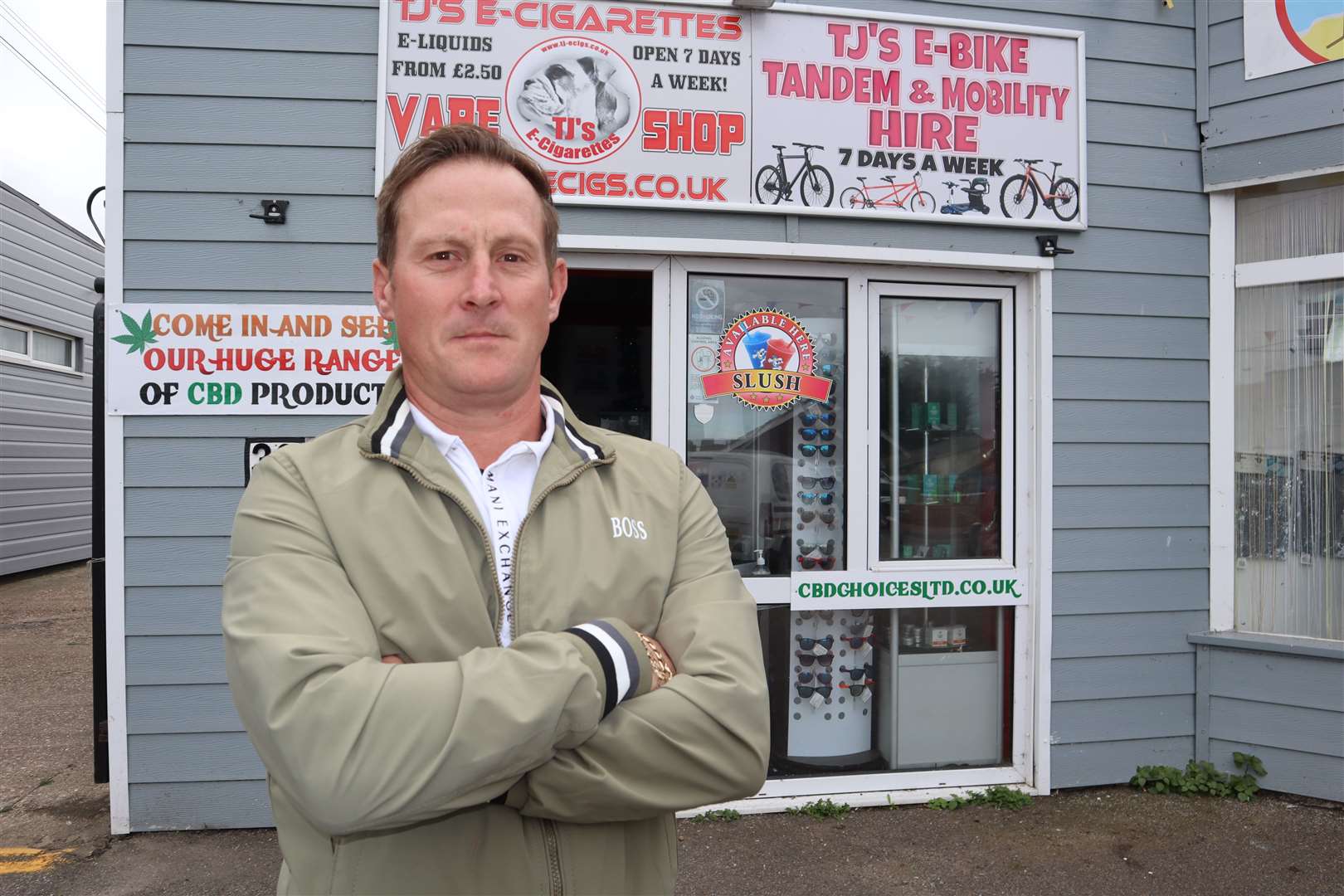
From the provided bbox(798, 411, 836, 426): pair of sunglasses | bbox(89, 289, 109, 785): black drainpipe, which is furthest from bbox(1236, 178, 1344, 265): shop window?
bbox(89, 289, 109, 785): black drainpipe

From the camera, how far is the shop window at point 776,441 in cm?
411

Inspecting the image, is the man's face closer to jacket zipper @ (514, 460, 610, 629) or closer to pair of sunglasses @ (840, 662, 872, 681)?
jacket zipper @ (514, 460, 610, 629)

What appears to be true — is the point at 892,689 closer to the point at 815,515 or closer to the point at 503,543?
the point at 815,515

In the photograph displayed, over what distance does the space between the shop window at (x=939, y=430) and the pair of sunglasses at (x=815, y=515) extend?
0.74 ft

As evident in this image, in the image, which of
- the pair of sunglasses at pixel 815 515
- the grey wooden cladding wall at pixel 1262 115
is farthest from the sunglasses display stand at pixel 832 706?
the grey wooden cladding wall at pixel 1262 115

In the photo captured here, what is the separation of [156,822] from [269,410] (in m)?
1.75

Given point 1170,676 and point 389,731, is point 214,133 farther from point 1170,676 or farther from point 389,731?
point 1170,676

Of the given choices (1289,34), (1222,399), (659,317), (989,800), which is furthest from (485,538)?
(1289,34)

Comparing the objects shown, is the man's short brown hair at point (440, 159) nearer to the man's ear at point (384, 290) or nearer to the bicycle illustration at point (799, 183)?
the man's ear at point (384, 290)

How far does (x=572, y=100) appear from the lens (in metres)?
3.84

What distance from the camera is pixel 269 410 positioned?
3.76 m

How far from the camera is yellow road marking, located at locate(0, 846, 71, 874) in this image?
349 centimetres

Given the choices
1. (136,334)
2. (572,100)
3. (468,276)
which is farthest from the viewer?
(572,100)

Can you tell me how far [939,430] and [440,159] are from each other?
10.8 feet
